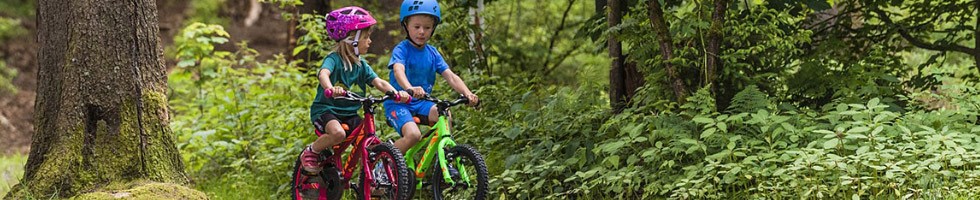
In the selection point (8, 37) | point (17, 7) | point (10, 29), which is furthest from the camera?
point (8, 37)

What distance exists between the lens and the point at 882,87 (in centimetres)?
716

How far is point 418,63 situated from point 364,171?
0.73 metres

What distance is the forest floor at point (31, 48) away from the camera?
18766 millimetres

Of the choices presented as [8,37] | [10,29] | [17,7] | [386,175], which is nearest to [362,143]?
[386,175]

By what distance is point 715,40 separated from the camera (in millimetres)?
7074

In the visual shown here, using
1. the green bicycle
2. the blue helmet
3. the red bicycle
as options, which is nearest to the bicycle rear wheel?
the red bicycle

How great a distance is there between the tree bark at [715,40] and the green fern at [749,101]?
27 centimetres

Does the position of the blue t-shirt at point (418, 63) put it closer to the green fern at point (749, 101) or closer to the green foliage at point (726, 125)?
the green foliage at point (726, 125)

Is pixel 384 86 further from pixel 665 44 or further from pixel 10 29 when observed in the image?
pixel 10 29

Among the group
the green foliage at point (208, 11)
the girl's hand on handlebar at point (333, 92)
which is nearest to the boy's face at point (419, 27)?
the girl's hand on handlebar at point (333, 92)

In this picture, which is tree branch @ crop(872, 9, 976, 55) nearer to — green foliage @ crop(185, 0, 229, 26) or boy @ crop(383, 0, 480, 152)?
boy @ crop(383, 0, 480, 152)

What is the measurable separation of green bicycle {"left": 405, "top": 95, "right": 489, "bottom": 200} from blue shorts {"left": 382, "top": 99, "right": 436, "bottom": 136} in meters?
0.14

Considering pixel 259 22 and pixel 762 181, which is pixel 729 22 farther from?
pixel 259 22

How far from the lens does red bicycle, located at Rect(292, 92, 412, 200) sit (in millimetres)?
5953
